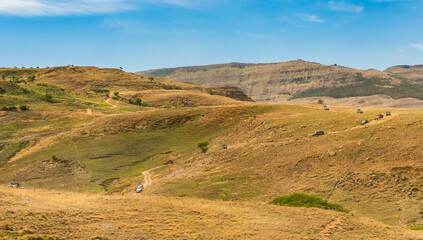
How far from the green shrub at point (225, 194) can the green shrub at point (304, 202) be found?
6176mm

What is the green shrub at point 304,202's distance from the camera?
131 feet

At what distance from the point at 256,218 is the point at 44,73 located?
182008 millimetres

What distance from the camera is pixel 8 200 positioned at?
94.3 feet

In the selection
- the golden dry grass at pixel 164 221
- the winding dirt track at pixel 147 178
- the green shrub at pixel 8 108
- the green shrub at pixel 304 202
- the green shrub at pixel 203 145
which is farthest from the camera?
the green shrub at pixel 8 108

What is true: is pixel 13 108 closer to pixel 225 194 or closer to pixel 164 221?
pixel 225 194

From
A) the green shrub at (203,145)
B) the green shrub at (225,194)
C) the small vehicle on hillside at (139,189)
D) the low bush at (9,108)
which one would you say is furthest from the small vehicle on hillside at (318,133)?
the low bush at (9,108)

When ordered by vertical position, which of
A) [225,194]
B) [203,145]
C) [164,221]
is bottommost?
[225,194]

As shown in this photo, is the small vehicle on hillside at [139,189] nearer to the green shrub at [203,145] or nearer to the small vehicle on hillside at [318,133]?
the green shrub at [203,145]

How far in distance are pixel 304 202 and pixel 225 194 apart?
10.3 metres

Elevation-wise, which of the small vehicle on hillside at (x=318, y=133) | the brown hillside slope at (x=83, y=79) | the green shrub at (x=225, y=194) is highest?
the brown hillside slope at (x=83, y=79)

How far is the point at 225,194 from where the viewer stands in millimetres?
47719

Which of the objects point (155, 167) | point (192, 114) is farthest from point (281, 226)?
point (192, 114)

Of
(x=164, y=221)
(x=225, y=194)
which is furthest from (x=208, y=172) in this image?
(x=164, y=221)

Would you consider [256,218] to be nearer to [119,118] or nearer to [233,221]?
[233,221]
